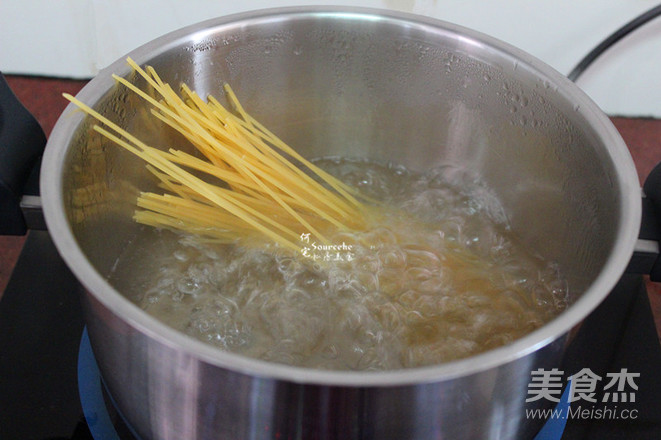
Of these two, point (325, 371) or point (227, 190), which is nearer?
point (325, 371)

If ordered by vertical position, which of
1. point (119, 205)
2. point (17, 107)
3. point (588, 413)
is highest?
point (17, 107)

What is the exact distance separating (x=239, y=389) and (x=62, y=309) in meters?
0.44

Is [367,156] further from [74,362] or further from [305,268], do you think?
[74,362]

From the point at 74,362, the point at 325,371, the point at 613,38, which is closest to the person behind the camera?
the point at 325,371

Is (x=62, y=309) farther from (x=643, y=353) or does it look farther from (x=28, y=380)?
(x=643, y=353)

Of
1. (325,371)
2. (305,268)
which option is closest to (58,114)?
(305,268)

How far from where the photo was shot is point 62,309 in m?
0.82

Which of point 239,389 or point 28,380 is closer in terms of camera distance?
point 239,389

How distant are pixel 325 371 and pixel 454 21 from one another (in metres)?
0.91

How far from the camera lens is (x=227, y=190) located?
0.82 meters

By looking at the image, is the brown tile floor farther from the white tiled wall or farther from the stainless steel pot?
the stainless steel pot

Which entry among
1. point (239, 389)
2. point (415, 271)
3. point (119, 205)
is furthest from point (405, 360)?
point (119, 205)

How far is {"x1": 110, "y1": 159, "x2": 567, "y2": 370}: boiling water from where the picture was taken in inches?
28.5

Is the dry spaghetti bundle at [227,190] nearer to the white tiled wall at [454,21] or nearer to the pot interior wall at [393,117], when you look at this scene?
the pot interior wall at [393,117]
